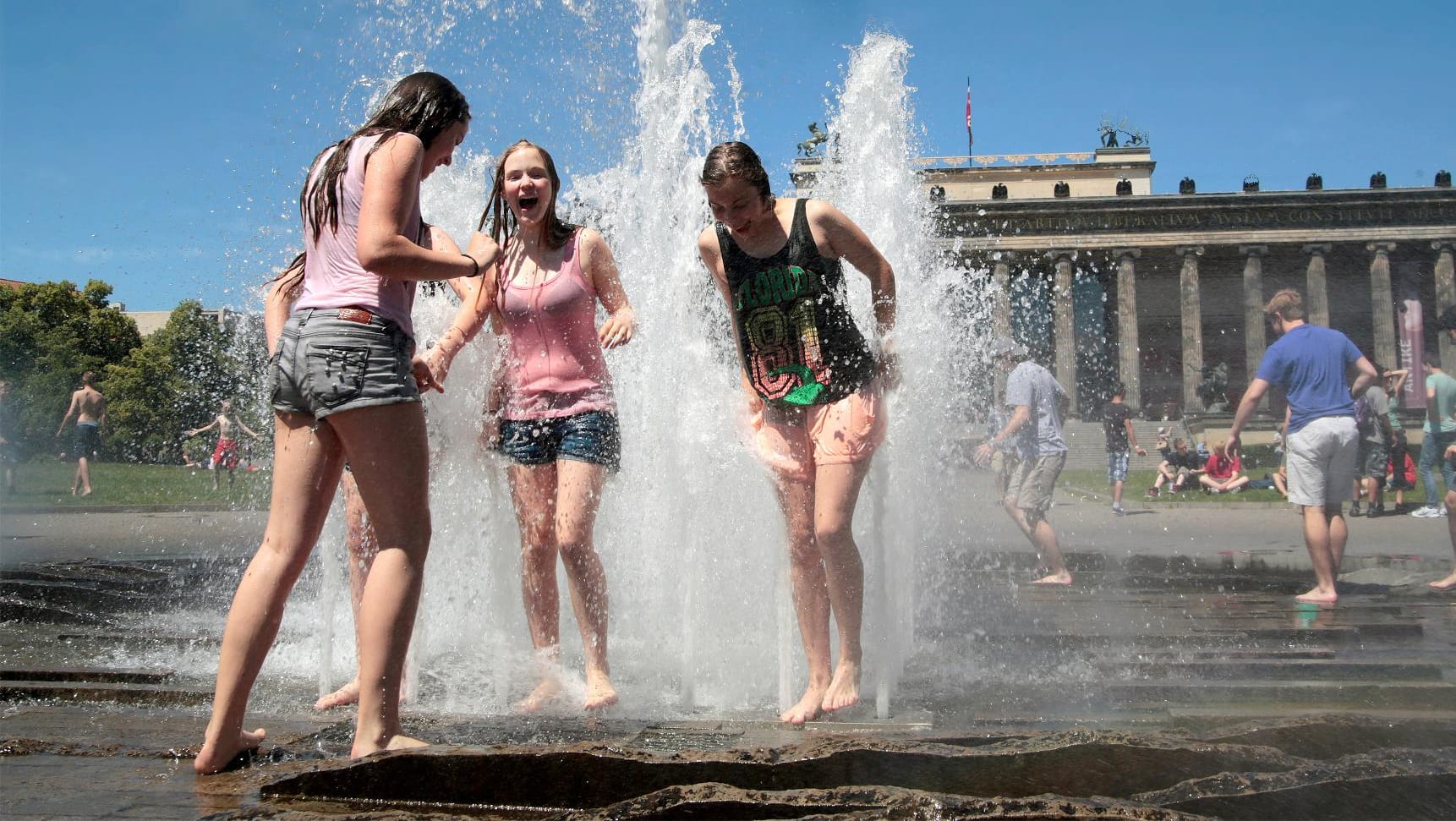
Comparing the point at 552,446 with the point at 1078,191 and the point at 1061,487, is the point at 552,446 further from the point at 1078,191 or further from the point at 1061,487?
the point at 1078,191

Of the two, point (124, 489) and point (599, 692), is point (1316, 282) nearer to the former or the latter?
point (124, 489)

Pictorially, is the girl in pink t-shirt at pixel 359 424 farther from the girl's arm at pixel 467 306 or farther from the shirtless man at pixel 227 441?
the shirtless man at pixel 227 441

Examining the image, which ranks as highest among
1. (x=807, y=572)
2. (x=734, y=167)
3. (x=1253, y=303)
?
(x=1253, y=303)

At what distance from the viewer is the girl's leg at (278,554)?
2.63 meters

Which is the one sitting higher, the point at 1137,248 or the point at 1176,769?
the point at 1137,248

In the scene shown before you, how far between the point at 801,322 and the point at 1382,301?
58266mm

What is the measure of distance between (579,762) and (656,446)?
217cm

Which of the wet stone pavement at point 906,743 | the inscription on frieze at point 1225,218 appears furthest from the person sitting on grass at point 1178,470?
the inscription on frieze at point 1225,218

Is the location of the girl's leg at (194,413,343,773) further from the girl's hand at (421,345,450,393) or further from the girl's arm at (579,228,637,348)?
the girl's arm at (579,228,637,348)

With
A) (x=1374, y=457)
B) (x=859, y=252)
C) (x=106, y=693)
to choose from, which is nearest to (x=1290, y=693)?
(x=859, y=252)

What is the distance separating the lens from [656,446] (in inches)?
176

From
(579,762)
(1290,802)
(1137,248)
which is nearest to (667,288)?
(579,762)

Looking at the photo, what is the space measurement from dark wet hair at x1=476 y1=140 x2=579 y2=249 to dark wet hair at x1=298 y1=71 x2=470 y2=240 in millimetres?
834

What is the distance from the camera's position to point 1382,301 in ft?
174
